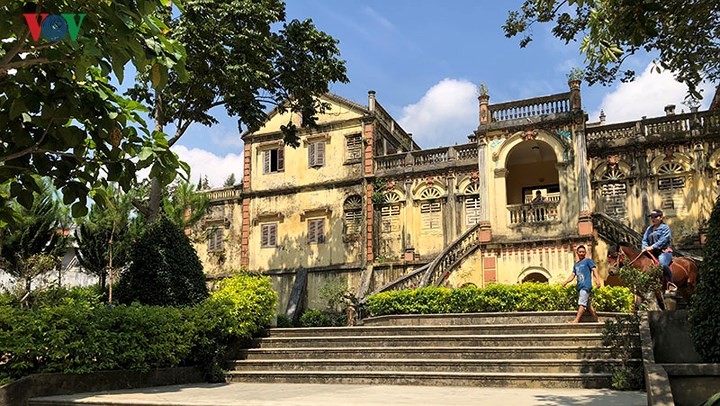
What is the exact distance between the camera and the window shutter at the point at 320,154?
1000 inches

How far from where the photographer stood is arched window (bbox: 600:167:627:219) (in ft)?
65.8

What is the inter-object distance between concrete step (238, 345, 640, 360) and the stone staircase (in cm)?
2

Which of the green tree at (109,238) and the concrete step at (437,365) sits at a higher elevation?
the green tree at (109,238)

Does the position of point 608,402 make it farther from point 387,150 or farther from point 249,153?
point 249,153

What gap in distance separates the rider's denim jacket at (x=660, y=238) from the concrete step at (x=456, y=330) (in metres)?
1.61

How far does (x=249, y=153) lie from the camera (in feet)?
87.8

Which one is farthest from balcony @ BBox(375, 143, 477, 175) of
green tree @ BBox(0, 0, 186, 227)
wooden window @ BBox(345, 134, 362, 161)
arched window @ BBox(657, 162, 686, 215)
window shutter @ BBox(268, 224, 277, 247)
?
green tree @ BBox(0, 0, 186, 227)

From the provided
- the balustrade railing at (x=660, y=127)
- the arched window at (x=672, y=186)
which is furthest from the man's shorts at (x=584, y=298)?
the balustrade railing at (x=660, y=127)

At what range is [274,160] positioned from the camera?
26.4 metres

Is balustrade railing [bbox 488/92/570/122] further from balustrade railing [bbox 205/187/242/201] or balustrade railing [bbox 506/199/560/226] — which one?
balustrade railing [bbox 205/187/242/201]

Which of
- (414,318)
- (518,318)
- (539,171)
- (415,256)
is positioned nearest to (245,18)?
(414,318)

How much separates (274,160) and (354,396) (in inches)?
759

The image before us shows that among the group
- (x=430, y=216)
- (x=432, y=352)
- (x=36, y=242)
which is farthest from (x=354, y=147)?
(x=432, y=352)

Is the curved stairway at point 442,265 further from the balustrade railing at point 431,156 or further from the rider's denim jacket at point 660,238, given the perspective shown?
the rider's denim jacket at point 660,238
